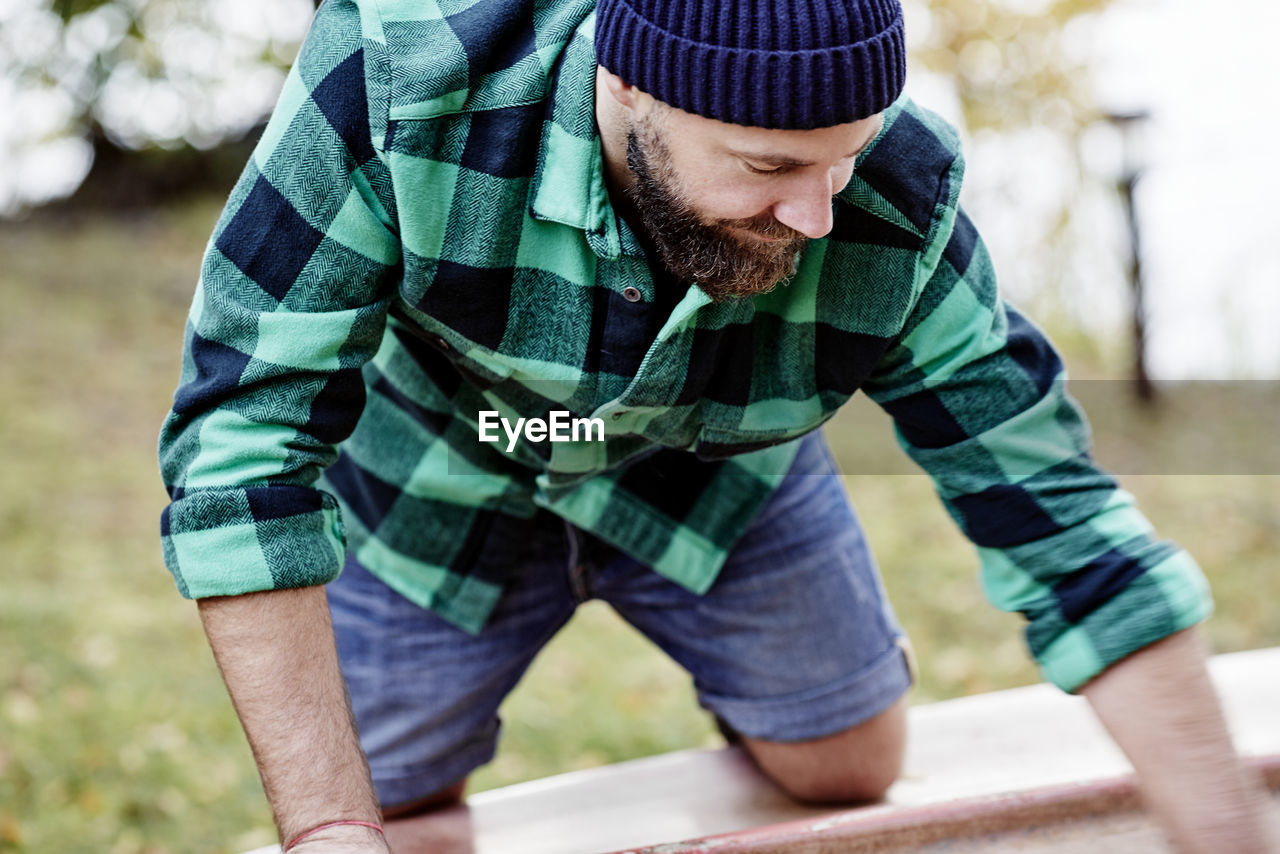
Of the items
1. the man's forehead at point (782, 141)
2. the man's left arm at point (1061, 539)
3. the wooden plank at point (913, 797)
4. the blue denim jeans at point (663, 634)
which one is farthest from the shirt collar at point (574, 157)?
the wooden plank at point (913, 797)

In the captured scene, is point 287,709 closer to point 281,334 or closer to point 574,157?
point 281,334

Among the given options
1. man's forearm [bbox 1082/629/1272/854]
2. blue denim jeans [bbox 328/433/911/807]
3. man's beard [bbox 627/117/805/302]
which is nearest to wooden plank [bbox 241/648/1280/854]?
blue denim jeans [bbox 328/433/911/807]

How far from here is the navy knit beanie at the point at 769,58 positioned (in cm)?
117

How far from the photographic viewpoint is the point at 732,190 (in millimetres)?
1284

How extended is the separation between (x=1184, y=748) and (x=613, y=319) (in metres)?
0.92

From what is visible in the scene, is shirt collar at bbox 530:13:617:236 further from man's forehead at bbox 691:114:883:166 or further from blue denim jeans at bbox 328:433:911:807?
blue denim jeans at bbox 328:433:911:807

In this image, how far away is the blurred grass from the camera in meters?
2.62

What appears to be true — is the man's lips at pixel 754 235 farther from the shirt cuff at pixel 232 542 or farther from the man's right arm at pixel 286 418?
the shirt cuff at pixel 232 542

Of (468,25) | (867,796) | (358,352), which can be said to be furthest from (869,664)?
(468,25)

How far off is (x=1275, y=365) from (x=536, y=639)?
466 centimetres

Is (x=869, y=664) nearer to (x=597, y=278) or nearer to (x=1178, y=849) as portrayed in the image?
(x=1178, y=849)

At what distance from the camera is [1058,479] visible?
5.17 feet

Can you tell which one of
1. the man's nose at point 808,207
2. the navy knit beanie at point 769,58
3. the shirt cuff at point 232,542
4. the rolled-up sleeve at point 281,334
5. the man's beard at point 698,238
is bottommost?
the shirt cuff at point 232,542

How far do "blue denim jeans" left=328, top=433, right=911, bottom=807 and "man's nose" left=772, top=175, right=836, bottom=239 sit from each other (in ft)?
2.84
